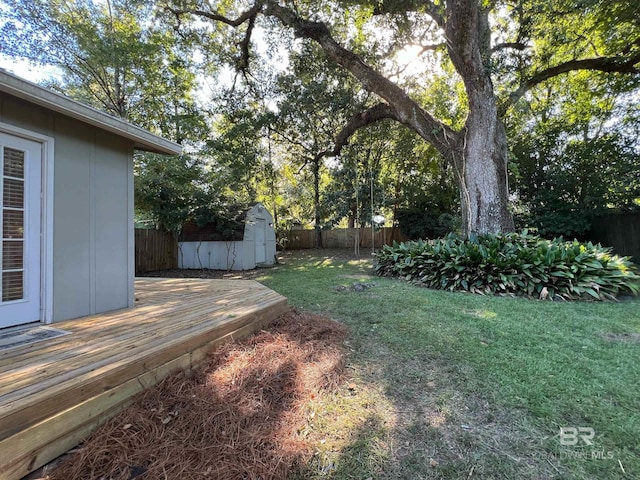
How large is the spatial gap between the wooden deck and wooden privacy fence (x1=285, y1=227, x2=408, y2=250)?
1445 centimetres

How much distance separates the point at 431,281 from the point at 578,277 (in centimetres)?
229

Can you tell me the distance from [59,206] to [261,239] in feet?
29.1

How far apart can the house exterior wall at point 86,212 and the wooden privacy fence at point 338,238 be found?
14149mm

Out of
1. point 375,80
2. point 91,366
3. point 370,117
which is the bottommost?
point 91,366

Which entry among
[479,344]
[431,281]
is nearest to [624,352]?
[479,344]

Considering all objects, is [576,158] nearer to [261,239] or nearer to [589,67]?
[589,67]

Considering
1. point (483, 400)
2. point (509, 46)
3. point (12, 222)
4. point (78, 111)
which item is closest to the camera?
point (483, 400)

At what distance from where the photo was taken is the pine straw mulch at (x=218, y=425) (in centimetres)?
141

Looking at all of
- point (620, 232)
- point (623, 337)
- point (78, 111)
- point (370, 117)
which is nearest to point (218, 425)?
point (78, 111)

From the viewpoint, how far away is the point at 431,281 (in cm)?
599

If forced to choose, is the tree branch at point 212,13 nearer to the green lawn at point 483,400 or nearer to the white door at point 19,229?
the white door at point 19,229

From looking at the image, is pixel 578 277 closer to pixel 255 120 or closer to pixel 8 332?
pixel 8 332

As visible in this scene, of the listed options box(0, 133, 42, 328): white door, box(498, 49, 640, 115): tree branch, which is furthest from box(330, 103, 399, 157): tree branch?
box(0, 133, 42, 328): white door

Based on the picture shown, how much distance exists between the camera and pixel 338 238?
1805cm
